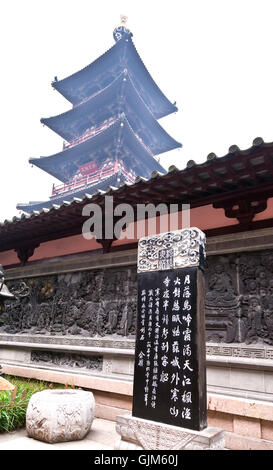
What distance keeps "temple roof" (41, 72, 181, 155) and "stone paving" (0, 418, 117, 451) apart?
48.2 ft

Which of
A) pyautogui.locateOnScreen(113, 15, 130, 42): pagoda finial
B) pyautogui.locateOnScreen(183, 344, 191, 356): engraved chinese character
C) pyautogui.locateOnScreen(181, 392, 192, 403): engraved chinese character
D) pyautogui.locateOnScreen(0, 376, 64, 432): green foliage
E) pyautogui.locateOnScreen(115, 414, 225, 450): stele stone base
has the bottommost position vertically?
pyautogui.locateOnScreen(0, 376, 64, 432): green foliage

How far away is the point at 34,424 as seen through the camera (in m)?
3.61

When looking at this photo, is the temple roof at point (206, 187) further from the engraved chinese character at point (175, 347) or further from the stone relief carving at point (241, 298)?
the engraved chinese character at point (175, 347)

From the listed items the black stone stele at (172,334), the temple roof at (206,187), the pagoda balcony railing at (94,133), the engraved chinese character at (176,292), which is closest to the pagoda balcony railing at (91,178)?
the pagoda balcony railing at (94,133)

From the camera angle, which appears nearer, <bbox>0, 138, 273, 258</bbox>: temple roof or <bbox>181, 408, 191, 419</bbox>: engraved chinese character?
<bbox>181, 408, 191, 419</bbox>: engraved chinese character

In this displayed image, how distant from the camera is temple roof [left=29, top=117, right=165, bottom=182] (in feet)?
50.3

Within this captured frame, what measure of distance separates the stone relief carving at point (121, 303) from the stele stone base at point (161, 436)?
1814 millimetres

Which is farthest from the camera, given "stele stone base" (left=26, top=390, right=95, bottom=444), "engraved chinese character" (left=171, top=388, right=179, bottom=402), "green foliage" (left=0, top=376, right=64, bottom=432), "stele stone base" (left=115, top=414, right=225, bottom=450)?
"green foliage" (left=0, top=376, right=64, bottom=432)

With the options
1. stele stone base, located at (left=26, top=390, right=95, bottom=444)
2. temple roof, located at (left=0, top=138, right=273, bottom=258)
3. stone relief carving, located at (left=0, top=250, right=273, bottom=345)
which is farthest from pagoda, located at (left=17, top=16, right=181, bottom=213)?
stele stone base, located at (left=26, top=390, right=95, bottom=444)

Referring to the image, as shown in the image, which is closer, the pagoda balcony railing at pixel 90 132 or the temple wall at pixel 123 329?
the temple wall at pixel 123 329

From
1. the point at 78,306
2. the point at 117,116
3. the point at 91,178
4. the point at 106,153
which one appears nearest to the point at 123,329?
the point at 78,306

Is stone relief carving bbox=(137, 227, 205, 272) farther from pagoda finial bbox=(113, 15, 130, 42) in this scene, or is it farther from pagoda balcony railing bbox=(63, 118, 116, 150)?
pagoda finial bbox=(113, 15, 130, 42)

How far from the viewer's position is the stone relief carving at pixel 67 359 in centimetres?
536

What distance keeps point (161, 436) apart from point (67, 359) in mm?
3501
